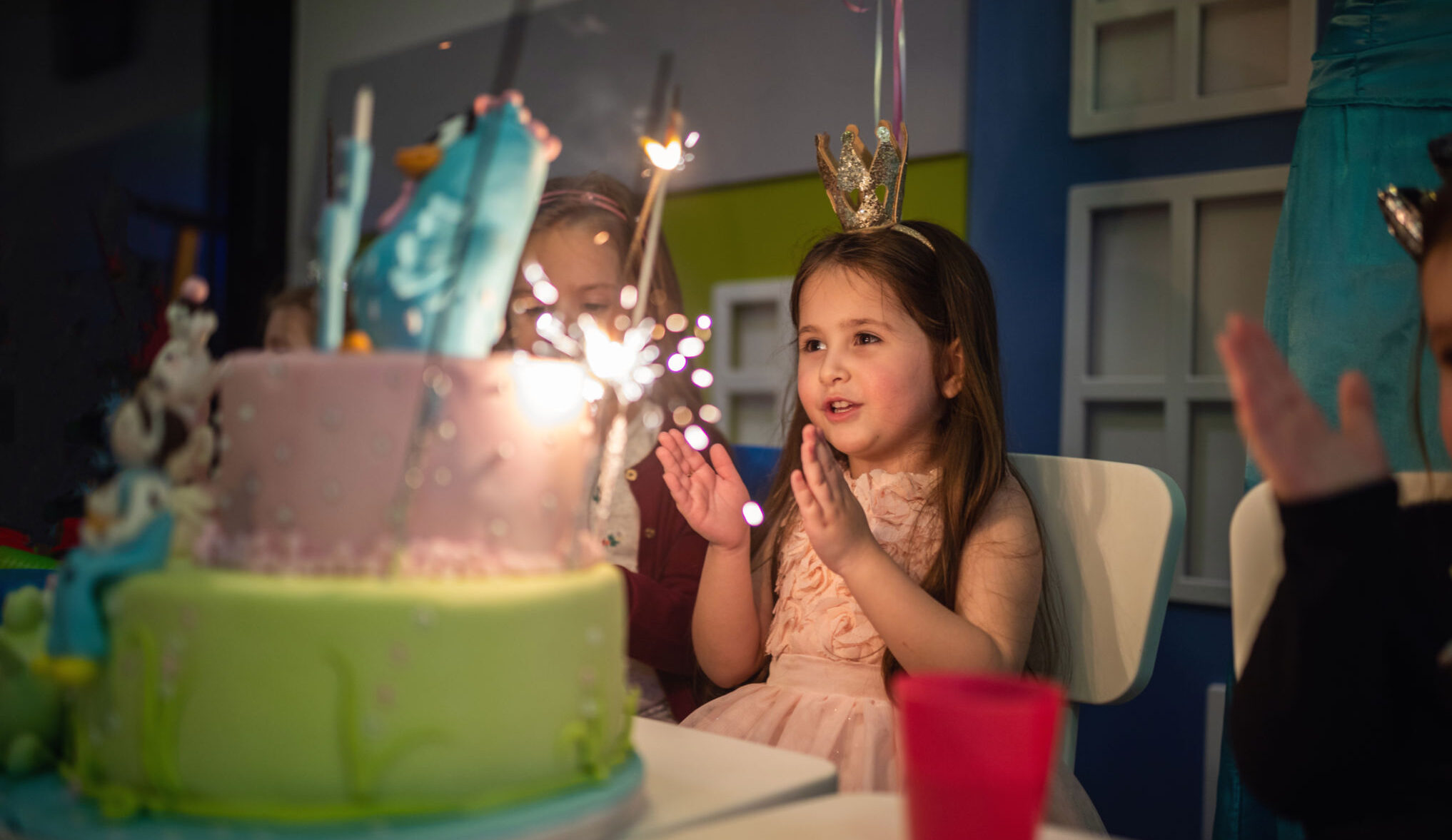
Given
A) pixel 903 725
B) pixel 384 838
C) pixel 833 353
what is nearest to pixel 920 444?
pixel 833 353

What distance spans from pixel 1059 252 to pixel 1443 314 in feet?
4.04

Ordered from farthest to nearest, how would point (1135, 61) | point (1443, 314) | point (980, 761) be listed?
point (1135, 61) → point (1443, 314) → point (980, 761)

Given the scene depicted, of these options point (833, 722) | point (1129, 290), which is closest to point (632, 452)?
point (833, 722)

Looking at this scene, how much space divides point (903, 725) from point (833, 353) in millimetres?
945

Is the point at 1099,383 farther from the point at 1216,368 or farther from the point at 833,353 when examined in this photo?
the point at 833,353

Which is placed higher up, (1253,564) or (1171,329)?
(1171,329)

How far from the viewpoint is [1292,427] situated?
769 mm

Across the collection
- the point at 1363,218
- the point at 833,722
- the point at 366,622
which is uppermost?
the point at 1363,218

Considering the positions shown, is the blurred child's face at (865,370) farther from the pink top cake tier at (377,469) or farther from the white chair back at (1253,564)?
the pink top cake tier at (377,469)

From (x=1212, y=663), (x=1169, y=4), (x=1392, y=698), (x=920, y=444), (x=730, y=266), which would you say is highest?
(x=1169, y=4)

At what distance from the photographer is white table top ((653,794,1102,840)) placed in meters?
0.71

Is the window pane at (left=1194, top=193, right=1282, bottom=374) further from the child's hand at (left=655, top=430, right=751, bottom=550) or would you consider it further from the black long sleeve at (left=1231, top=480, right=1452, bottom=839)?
the black long sleeve at (left=1231, top=480, right=1452, bottom=839)

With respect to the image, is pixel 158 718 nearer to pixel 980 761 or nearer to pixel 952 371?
pixel 980 761

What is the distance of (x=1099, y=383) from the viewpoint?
2.08 metres
